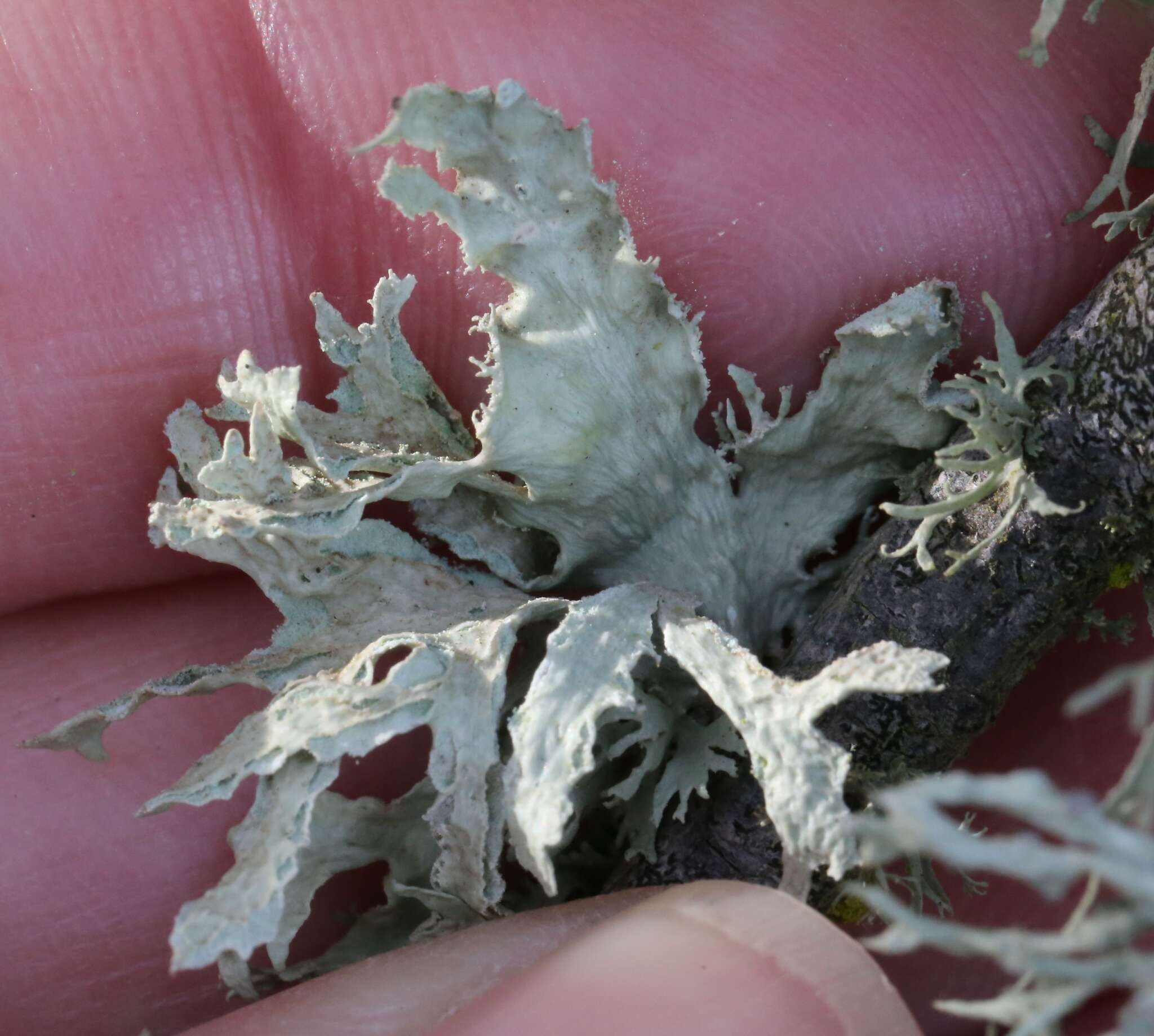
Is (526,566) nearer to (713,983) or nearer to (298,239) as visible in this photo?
(713,983)

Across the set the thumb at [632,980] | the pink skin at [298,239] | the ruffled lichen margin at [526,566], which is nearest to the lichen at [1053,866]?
the ruffled lichen margin at [526,566]

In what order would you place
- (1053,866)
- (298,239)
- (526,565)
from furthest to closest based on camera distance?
(298,239) < (526,565) < (1053,866)

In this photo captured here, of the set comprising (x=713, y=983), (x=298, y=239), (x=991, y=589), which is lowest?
(x=713, y=983)

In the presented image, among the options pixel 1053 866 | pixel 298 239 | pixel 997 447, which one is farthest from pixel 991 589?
pixel 298 239

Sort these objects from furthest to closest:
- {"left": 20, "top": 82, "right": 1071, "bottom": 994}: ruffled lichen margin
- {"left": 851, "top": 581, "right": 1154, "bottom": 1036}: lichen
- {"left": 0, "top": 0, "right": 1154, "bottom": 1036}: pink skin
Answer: {"left": 0, "top": 0, "right": 1154, "bottom": 1036}: pink skin
{"left": 20, "top": 82, "right": 1071, "bottom": 994}: ruffled lichen margin
{"left": 851, "top": 581, "right": 1154, "bottom": 1036}: lichen

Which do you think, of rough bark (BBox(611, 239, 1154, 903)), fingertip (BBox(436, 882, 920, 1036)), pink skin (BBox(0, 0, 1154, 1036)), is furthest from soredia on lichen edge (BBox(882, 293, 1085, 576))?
fingertip (BBox(436, 882, 920, 1036))

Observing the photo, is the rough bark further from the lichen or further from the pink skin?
the lichen
